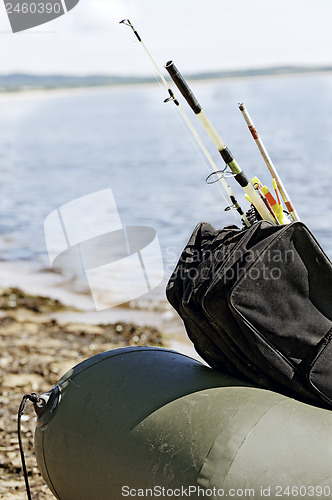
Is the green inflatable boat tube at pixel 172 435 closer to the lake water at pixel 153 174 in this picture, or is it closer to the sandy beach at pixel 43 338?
the sandy beach at pixel 43 338

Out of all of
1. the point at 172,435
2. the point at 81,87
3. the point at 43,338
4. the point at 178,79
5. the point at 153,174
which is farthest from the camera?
the point at 81,87

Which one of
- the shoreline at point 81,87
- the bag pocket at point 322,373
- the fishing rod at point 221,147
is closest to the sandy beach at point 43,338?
the bag pocket at point 322,373

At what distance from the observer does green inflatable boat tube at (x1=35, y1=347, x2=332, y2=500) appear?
8.33 ft

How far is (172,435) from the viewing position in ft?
9.04

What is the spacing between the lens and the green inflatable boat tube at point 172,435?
8.33ft

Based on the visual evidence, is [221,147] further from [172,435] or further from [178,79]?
[172,435]

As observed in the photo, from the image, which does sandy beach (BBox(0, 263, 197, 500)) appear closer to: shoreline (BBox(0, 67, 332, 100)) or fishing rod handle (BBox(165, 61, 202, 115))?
fishing rod handle (BBox(165, 61, 202, 115))

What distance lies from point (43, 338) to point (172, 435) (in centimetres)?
438

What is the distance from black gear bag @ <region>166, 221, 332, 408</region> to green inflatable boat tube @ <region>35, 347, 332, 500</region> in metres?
0.10

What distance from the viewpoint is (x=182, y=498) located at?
262 centimetres

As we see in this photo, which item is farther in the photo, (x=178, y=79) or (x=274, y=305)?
(x=178, y=79)

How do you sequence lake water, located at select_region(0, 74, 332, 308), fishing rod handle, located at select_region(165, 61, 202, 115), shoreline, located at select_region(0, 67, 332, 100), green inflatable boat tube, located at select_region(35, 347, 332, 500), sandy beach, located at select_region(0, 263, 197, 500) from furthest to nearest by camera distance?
shoreline, located at select_region(0, 67, 332, 100) → lake water, located at select_region(0, 74, 332, 308) → sandy beach, located at select_region(0, 263, 197, 500) → fishing rod handle, located at select_region(165, 61, 202, 115) → green inflatable boat tube, located at select_region(35, 347, 332, 500)

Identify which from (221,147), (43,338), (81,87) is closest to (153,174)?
(43,338)

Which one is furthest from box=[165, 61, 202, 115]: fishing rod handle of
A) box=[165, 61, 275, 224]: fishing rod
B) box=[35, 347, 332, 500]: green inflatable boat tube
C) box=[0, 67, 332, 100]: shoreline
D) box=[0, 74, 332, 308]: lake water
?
box=[0, 67, 332, 100]: shoreline
